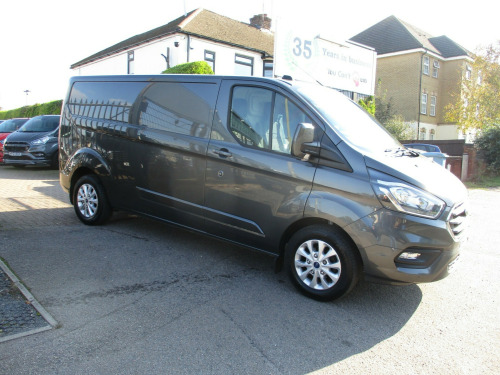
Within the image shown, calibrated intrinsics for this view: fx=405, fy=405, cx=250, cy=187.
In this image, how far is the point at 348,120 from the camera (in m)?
4.30

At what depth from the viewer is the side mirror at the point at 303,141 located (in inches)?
149

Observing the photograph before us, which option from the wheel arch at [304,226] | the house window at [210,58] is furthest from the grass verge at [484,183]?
the house window at [210,58]

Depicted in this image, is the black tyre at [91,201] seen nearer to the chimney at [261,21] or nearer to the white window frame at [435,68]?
the chimney at [261,21]

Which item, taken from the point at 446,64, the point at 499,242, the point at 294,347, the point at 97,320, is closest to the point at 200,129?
the point at 97,320

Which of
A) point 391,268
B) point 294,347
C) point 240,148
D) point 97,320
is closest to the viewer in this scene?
point 294,347

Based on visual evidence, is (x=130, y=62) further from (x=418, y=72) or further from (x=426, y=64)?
(x=426, y=64)

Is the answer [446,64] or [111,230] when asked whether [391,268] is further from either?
[446,64]

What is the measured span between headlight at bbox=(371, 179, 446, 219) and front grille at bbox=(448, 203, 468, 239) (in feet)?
0.59

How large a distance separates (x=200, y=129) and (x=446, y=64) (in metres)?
40.5

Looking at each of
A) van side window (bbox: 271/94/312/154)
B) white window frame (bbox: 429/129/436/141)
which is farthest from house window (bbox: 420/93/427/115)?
van side window (bbox: 271/94/312/154)

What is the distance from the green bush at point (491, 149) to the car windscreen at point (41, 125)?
17105 mm

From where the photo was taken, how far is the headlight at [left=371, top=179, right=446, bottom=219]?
346 cm

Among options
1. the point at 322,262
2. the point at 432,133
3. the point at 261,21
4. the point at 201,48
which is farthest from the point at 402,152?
the point at 432,133

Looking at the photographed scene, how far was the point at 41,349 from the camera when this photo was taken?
2.84m
